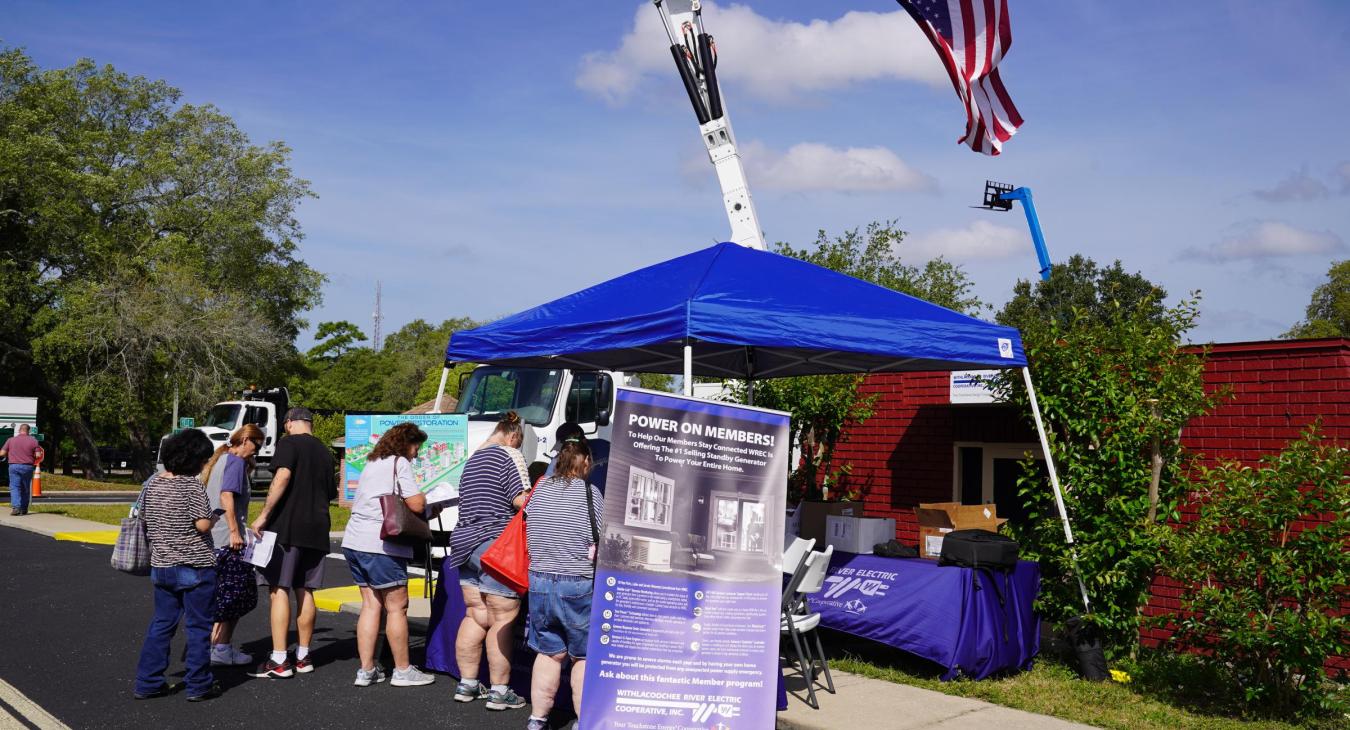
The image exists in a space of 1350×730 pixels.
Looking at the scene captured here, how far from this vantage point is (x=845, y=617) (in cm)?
833

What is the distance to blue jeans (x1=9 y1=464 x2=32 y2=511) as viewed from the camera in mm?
19534

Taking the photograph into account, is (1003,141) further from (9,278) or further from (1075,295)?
(1075,295)

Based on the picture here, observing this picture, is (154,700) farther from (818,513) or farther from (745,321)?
(818,513)

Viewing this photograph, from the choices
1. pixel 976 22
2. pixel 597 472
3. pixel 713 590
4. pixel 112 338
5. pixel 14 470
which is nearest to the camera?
pixel 713 590

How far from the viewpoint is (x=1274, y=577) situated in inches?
257

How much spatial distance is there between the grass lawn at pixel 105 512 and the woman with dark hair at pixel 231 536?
11.2 metres

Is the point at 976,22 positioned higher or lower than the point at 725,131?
higher

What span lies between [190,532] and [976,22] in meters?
8.04

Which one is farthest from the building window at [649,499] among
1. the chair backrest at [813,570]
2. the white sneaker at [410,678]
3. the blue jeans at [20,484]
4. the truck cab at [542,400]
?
the blue jeans at [20,484]

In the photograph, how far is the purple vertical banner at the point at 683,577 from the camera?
18.0ft

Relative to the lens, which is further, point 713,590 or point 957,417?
point 957,417

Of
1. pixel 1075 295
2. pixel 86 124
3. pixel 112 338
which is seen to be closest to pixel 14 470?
pixel 112 338

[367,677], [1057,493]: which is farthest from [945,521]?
[367,677]

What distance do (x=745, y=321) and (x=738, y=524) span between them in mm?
1745
